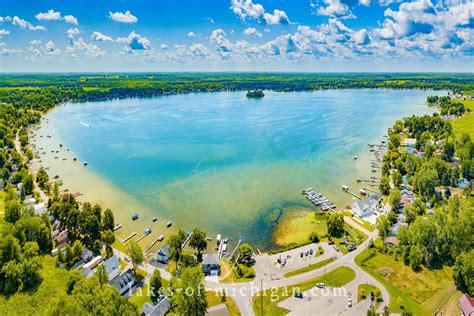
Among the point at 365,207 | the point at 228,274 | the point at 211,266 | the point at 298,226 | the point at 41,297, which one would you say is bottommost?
the point at 41,297

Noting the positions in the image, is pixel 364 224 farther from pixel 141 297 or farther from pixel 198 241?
pixel 141 297

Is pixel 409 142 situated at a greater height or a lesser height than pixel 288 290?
greater

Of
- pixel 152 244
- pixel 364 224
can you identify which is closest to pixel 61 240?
pixel 152 244

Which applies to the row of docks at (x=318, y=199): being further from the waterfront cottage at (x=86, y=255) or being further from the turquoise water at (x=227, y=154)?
the waterfront cottage at (x=86, y=255)

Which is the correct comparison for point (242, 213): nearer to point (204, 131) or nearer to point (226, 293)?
point (226, 293)

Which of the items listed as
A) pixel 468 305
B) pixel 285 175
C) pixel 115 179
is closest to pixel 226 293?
pixel 468 305

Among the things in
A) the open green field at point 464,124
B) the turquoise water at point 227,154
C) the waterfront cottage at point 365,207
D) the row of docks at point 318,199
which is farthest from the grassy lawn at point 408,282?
the open green field at point 464,124

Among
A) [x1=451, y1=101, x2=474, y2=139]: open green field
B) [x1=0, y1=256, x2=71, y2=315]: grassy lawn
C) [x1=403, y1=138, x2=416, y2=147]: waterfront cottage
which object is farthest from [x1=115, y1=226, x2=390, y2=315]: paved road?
[x1=451, y1=101, x2=474, y2=139]: open green field
